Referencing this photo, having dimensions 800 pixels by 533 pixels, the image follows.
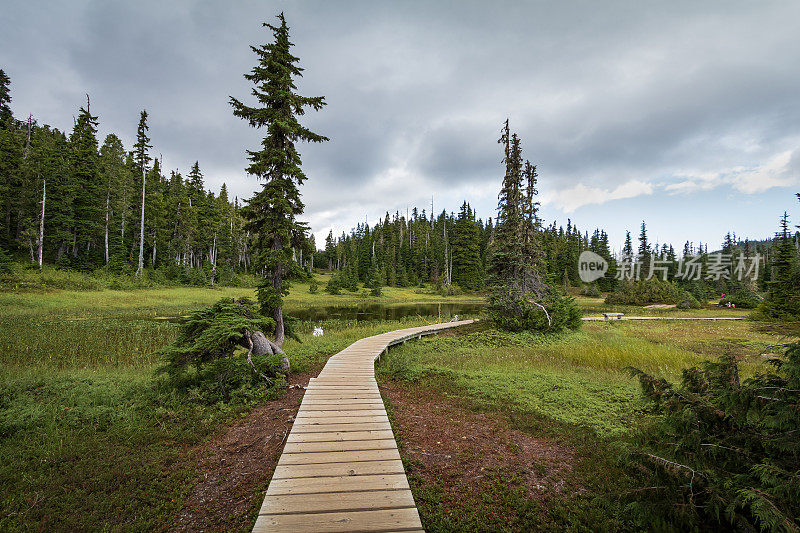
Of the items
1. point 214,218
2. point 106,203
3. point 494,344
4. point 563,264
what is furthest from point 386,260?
point 494,344

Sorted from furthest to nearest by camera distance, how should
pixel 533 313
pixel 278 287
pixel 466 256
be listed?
pixel 466 256, pixel 533 313, pixel 278 287

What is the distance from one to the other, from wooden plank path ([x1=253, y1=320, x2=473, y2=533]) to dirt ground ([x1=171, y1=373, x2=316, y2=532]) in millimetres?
422

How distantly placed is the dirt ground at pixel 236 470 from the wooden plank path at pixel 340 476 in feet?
1.39

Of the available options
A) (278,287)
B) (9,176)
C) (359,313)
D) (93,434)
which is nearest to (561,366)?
(278,287)

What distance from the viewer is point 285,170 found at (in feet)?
40.7

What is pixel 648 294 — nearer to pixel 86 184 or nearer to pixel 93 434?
pixel 93 434

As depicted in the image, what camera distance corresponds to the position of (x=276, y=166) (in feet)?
41.7

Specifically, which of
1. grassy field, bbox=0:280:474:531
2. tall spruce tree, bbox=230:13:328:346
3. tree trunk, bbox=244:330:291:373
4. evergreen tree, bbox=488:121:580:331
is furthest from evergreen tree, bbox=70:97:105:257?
evergreen tree, bbox=488:121:580:331

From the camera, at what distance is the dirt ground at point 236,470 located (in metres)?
3.83

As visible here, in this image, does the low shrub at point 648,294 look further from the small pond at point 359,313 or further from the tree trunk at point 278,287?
the tree trunk at point 278,287

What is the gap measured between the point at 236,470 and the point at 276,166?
11.1m

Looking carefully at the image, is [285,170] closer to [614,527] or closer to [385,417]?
[385,417]

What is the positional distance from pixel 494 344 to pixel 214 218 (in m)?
54.4

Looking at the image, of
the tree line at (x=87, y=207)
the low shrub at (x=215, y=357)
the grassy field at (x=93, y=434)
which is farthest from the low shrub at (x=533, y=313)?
the tree line at (x=87, y=207)
